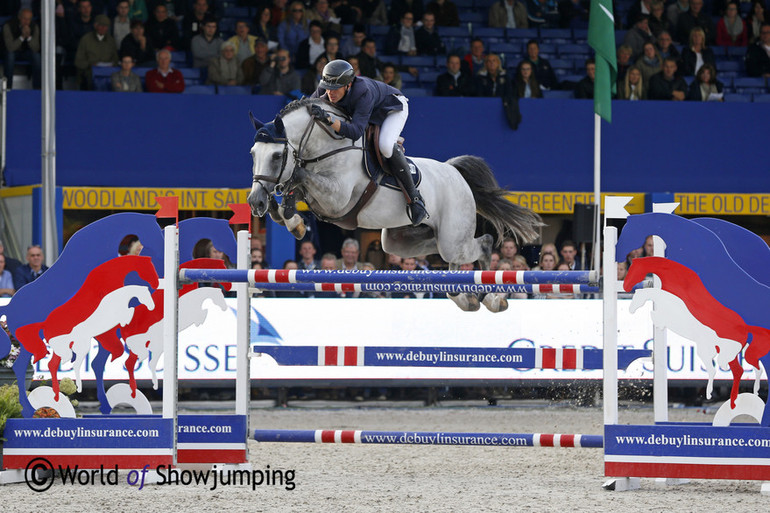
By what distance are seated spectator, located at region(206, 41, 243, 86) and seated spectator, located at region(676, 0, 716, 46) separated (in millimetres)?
6185

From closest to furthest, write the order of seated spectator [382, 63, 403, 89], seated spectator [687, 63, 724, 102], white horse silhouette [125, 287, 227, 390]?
1. white horse silhouette [125, 287, 227, 390]
2. seated spectator [382, 63, 403, 89]
3. seated spectator [687, 63, 724, 102]

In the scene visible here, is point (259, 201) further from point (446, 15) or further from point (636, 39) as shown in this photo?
point (636, 39)

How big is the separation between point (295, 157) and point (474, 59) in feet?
28.3

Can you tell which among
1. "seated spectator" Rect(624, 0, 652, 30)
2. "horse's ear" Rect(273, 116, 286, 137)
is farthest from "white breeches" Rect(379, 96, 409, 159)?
"seated spectator" Rect(624, 0, 652, 30)

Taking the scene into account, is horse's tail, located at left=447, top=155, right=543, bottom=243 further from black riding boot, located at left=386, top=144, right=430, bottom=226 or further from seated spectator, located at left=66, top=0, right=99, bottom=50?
seated spectator, located at left=66, top=0, right=99, bottom=50

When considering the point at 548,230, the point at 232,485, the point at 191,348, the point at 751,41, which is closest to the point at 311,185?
the point at 232,485

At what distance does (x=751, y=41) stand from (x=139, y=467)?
39.9 feet

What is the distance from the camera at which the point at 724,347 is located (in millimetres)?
6566

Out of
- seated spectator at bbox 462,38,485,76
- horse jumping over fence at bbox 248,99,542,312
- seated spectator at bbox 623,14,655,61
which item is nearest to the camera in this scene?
horse jumping over fence at bbox 248,99,542,312

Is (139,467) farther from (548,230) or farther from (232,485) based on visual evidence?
(548,230)

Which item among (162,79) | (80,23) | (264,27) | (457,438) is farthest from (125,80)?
(457,438)

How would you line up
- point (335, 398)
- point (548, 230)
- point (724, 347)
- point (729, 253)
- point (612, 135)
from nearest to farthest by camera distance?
point (724, 347) < point (729, 253) < point (335, 398) < point (612, 135) < point (548, 230)

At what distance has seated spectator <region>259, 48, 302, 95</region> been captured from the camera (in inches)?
549

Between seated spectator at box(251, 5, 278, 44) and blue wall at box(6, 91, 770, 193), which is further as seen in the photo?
seated spectator at box(251, 5, 278, 44)
